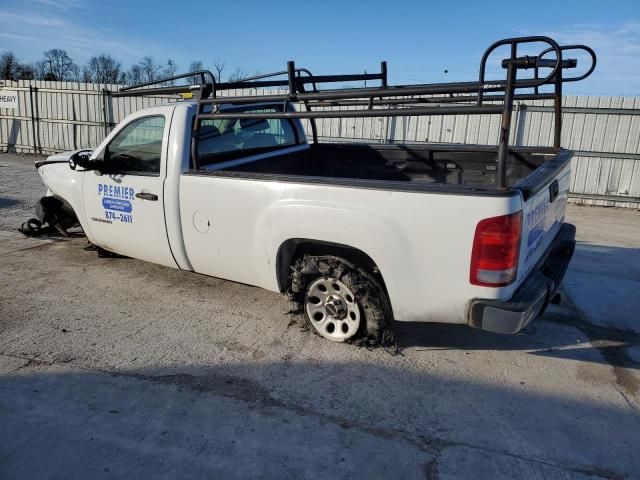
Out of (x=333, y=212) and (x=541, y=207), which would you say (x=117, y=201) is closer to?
(x=333, y=212)

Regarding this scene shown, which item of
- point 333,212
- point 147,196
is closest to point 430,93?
point 333,212

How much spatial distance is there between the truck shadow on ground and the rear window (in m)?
2.00

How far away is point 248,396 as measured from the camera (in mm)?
3074

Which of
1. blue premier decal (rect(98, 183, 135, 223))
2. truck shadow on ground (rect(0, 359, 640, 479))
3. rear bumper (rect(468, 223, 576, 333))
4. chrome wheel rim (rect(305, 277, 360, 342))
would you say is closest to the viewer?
truck shadow on ground (rect(0, 359, 640, 479))

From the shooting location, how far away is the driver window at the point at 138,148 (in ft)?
14.2

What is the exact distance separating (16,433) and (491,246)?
112 inches

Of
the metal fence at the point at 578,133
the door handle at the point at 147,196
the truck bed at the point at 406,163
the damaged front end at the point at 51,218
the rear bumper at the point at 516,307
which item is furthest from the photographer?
the metal fence at the point at 578,133

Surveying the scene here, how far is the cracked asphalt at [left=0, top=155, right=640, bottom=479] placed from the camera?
8.32ft

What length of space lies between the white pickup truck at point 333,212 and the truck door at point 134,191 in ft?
0.05

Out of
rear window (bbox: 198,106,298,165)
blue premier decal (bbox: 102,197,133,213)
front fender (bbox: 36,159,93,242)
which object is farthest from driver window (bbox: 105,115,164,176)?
front fender (bbox: 36,159,93,242)

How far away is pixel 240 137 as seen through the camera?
476 cm

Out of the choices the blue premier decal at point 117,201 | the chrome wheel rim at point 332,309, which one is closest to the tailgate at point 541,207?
Answer: the chrome wheel rim at point 332,309

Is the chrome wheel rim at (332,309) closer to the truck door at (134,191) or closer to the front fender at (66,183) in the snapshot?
the truck door at (134,191)

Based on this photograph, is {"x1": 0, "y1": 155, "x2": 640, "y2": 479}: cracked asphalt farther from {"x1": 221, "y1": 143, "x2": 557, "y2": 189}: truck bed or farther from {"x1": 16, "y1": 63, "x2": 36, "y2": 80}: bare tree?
{"x1": 16, "y1": 63, "x2": 36, "y2": 80}: bare tree
